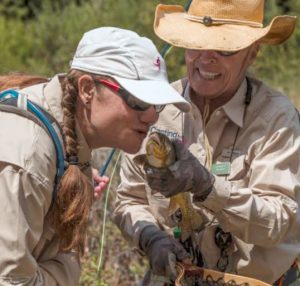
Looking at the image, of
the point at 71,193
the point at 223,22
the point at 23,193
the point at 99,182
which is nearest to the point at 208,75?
the point at 223,22

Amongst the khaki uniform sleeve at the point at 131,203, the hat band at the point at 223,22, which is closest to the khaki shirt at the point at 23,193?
the khaki uniform sleeve at the point at 131,203

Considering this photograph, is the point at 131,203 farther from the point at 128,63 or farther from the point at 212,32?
the point at 128,63

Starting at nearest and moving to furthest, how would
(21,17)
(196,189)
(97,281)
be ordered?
(196,189) < (97,281) < (21,17)

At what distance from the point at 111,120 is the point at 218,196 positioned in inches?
22.9

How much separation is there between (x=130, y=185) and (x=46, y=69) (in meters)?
6.65

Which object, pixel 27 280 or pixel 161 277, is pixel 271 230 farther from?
pixel 27 280

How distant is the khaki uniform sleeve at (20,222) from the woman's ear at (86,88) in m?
0.37

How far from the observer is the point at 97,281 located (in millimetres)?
5750

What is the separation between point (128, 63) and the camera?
145 inches

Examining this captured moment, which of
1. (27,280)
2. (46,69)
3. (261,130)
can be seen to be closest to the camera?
(27,280)

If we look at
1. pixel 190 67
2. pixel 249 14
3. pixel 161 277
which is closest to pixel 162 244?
pixel 161 277

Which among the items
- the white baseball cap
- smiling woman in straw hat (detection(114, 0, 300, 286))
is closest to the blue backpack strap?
the white baseball cap

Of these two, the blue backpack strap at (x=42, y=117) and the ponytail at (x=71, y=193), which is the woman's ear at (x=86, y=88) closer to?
the ponytail at (x=71, y=193)

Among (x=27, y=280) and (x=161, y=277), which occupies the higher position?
(x=27, y=280)
